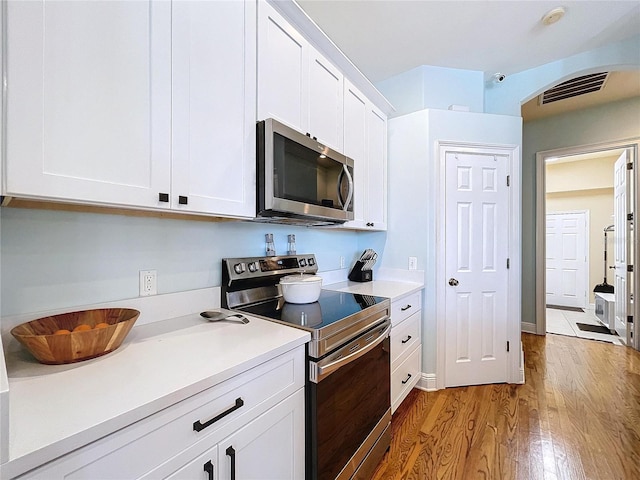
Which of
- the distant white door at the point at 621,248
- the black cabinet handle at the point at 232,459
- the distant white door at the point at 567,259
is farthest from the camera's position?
the distant white door at the point at 567,259

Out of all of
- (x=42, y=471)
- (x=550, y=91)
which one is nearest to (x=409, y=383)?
(x=42, y=471)

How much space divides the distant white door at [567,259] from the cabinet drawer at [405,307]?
483 cm

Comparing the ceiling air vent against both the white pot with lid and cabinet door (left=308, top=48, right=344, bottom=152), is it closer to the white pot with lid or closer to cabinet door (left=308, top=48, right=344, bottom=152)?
cabinet door (left=308, top=48, right=344, bottom=152)

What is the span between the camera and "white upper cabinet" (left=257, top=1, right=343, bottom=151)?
1.42 meters

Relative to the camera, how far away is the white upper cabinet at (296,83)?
1415mm

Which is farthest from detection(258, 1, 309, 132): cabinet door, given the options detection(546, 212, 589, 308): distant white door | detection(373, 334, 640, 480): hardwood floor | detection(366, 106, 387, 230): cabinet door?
detection(546, 212, 589, 308): distant white door

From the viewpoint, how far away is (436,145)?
2455mm

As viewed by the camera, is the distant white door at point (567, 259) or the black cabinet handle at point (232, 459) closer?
the black cabinet handle at point (232, 459)

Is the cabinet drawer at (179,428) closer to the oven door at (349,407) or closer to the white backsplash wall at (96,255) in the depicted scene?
the oven door at (349,407)

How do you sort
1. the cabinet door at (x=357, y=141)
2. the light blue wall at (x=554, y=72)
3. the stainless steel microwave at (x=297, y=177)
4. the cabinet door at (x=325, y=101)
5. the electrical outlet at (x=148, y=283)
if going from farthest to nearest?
the light blue wall at (x=554, y=72)
the cabinet door at (x=357, y=141)
the cabinet door at (x=325, y=101)
the stainless steel microwave at (x=297, y=177)
the electrical outlet at (x=148, y=283)

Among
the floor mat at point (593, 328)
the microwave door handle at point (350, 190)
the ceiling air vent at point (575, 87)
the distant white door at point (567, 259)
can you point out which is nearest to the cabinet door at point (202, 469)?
the microwave door handle at point (350, 190)

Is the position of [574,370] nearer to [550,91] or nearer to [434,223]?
[434,223]

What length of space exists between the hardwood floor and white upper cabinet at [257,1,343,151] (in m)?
2.00

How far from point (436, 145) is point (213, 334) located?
2.28 metres
